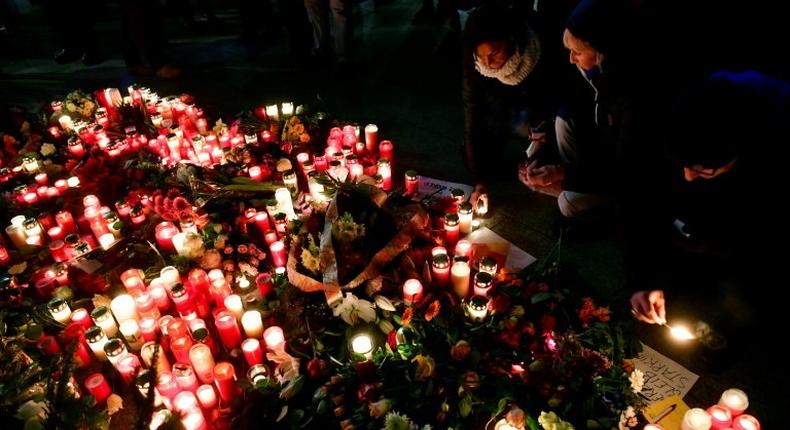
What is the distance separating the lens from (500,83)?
10.2 ft

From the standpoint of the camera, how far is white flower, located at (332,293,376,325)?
2207 millimetres

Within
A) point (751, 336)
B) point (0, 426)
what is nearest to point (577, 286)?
point (751, 336)

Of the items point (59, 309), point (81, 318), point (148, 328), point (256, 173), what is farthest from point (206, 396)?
point (256, 173)

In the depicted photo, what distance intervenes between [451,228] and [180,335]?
4.78 ft

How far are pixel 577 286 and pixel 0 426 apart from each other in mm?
2421

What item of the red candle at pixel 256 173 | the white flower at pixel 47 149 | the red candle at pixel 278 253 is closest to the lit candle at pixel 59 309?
the red candle at pixel 278 253

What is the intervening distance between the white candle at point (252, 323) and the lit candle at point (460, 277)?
0.96 meters

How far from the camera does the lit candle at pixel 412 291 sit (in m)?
2.28

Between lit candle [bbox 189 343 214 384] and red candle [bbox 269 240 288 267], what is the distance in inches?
27.3

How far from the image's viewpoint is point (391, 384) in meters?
1.99

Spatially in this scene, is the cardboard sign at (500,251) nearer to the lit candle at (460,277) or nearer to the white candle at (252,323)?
the lit candle at (460,277)

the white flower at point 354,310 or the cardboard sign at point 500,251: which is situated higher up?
the white flower at point 354,310

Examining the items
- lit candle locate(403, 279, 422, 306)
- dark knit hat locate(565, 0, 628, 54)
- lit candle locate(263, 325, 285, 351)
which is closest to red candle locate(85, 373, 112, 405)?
lit candle locate(263, 325, 285, 351)

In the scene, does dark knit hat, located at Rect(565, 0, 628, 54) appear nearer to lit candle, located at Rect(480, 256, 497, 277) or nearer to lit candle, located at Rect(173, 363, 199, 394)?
lit candle, located at Rect(480, 256, 497, 277)
